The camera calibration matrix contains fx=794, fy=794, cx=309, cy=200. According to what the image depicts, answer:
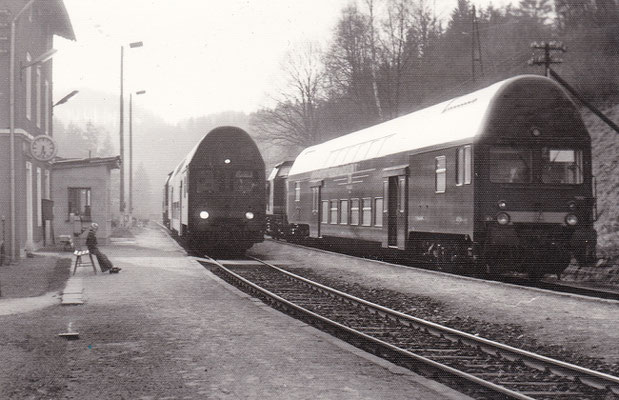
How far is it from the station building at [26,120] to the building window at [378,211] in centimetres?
818

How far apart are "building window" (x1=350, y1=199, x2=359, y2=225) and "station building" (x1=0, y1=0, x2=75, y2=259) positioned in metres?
7.93

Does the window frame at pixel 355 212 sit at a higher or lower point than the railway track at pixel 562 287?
higher

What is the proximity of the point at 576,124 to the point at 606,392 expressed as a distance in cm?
951

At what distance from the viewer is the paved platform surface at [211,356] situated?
6.33m

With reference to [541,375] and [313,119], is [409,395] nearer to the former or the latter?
[541,375]

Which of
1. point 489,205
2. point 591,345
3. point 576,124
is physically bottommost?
point 591,345

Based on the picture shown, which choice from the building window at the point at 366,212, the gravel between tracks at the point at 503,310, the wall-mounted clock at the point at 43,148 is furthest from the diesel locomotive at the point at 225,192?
the gravel between tracks at the point at 503,310

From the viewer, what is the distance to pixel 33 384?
657cm

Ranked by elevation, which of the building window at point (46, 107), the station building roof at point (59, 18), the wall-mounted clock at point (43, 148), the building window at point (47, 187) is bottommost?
the building window at point (47, 187)

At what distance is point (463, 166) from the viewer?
14.9 metres

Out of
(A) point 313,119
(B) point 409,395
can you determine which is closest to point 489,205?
(B) point 409,395

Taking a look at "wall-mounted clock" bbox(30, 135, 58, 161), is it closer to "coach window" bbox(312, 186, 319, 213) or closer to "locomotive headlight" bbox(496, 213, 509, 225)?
"coach window" bbox(312, 186, 319, 213)

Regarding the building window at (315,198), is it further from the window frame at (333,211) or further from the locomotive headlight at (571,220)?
the locomotive headlight at (571,220)

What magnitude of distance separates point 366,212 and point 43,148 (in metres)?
8.32
